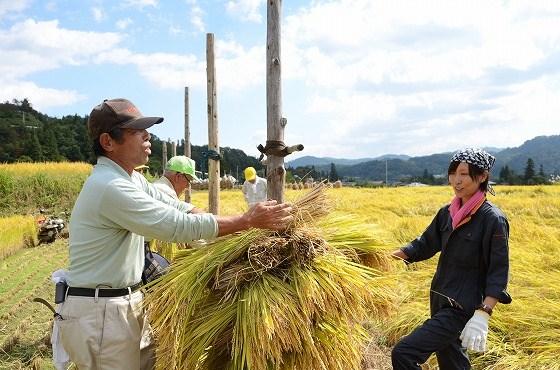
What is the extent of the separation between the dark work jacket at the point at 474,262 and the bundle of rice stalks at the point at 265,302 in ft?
2.00

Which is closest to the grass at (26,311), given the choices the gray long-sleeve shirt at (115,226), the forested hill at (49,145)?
the gray long-sleeve shirt at (115,226)

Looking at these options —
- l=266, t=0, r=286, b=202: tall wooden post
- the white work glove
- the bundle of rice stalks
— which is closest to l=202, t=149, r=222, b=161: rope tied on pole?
l=266, t=0, r=286, b=202: tall wooden post

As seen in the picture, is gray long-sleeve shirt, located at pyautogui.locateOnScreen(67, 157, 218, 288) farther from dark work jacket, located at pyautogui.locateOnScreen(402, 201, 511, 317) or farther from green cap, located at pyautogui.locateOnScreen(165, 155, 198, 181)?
green cap, located at pyautogui.locateOnScreen(165, 155, 198, 181)

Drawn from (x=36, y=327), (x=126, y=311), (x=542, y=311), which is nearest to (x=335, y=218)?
(x=126, y=311)

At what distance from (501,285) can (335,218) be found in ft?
3.04

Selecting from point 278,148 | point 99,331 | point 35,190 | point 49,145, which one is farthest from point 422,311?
point 49,145

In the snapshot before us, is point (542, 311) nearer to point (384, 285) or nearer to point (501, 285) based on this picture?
point (501, 285)

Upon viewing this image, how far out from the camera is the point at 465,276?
104 inches

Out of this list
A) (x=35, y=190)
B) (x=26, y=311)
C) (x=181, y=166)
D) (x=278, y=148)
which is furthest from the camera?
(x=35, y=190)

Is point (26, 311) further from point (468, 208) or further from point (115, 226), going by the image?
→ point (468, 208)

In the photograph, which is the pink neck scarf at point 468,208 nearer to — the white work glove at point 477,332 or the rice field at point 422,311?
the rice field at point 422,311

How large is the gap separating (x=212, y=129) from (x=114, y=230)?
3555mm

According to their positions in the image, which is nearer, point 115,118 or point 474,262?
point 115,118

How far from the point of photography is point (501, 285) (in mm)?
2457
